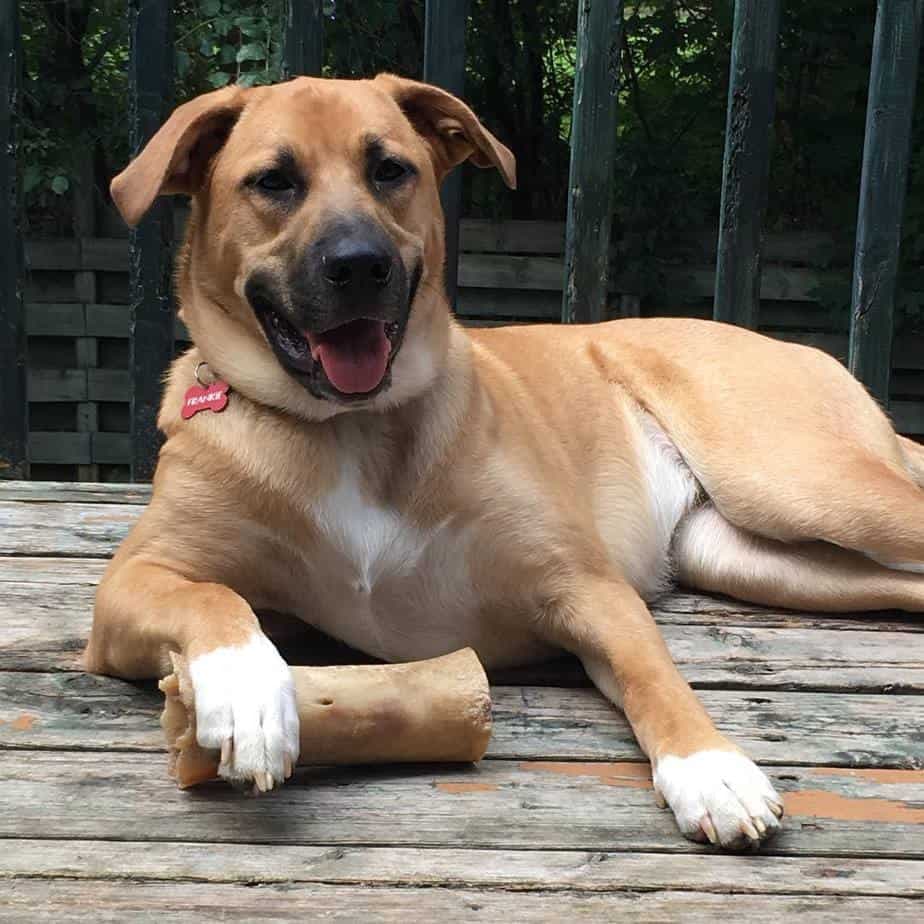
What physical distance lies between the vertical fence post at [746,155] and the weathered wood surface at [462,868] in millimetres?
2099

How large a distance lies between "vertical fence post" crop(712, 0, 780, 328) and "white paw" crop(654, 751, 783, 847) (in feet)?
6.27

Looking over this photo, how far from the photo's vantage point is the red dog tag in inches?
88.6

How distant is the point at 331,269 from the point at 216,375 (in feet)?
1.37

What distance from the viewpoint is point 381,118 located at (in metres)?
2.31

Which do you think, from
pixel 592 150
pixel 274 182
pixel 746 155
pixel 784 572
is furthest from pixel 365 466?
pixel 746 155

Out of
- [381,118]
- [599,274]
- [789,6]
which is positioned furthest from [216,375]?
[789,6]

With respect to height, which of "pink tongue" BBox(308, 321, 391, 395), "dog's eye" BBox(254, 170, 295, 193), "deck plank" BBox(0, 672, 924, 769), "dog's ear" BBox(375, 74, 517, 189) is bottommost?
"deck plank" BBox(0, 672, 924, 769)

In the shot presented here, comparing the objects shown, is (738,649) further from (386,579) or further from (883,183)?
(883,183)

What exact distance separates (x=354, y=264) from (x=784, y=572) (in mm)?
1262

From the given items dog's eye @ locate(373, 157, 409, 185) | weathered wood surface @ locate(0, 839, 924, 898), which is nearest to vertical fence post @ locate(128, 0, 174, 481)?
dog's eye @ locate(373, 157, 409, 185)

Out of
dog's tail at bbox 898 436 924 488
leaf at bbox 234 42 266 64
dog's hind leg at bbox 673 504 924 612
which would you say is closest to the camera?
dog's hind leg at bbox 673 504 924 612

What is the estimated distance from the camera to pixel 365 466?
2.17 meters

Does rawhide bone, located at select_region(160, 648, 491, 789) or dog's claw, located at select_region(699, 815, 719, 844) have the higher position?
rawhide bone, located at select_region(160, 648, 491, 789)

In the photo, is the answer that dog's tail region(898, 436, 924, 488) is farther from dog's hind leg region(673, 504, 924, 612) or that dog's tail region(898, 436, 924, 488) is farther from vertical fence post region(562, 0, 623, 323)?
vertical fence post region(562, 0, 623, 323)
